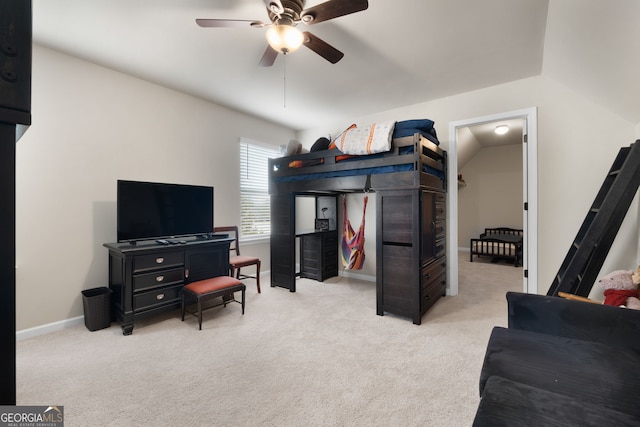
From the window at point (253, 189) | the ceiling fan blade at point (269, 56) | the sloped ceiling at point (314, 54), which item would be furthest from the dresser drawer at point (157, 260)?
the ceiling fan blade at point (269, 56)

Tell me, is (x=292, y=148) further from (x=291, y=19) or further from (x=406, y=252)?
(x=406, y=252)

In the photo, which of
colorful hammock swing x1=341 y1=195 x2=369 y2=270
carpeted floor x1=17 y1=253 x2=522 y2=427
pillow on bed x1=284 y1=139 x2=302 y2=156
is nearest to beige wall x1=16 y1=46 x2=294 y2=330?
carpeted floor x1=17 y1=253 x2=522 y2=427

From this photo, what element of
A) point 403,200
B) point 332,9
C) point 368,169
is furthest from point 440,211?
point 332,9

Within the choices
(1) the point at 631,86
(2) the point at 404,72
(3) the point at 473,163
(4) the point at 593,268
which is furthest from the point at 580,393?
(3) the point at 473,163

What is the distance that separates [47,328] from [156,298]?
0.91 m

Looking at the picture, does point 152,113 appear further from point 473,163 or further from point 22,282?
point 473,163

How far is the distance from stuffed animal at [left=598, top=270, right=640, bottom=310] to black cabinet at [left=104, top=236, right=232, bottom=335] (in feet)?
11.2

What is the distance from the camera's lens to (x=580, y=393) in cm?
104

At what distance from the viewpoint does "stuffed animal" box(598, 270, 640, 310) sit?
175 cm

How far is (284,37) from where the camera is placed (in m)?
1.86

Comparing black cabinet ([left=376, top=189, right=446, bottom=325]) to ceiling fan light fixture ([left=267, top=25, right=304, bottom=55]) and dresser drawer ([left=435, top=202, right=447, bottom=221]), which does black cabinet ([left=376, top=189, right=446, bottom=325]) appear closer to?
dresser drawer ([left=435, top=202, right=447, bottom=221])

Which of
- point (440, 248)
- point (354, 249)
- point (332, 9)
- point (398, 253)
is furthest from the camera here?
point (354, 249)

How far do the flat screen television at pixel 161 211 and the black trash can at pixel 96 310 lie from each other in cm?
57

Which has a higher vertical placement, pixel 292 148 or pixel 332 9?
pixel 332 9
